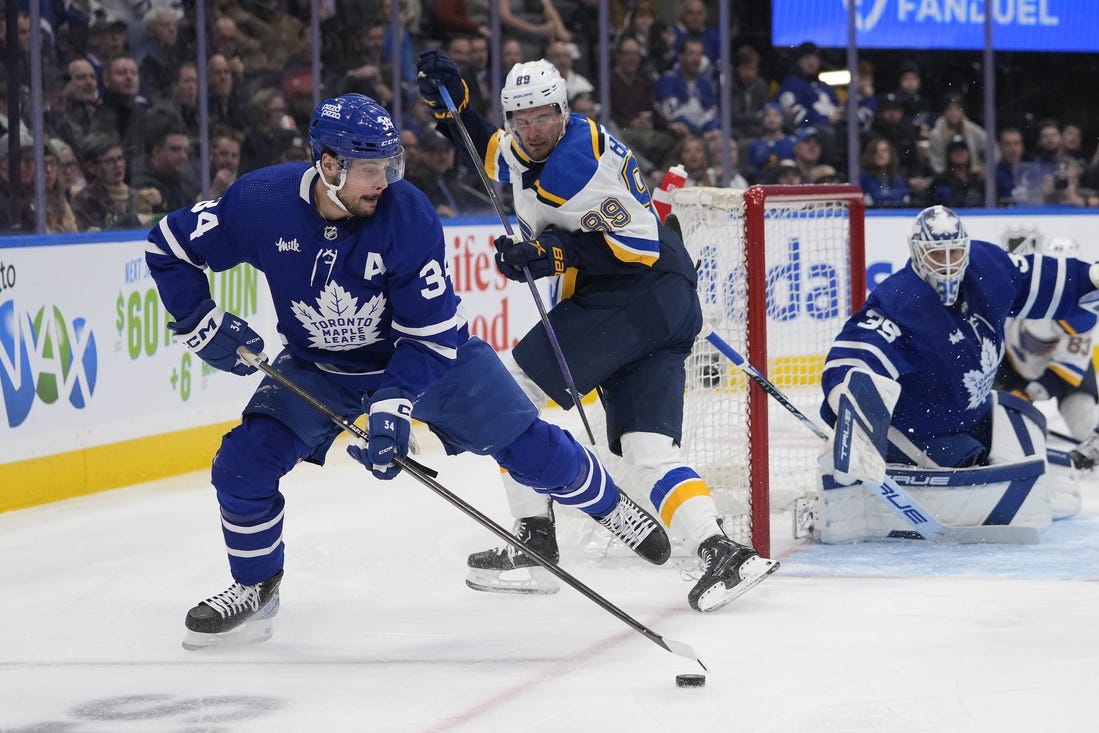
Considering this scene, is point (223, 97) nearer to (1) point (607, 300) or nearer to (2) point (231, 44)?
(2) point (231, 44)

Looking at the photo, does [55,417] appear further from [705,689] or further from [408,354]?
[705,689]

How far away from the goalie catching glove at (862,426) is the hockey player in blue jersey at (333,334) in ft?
2.78

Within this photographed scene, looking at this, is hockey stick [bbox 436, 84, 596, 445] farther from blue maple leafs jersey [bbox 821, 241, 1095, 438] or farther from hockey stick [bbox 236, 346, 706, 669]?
blue maple leafs jersey [bbox 821, 241, 1095, 438]

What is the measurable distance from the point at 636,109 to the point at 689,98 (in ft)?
0.96

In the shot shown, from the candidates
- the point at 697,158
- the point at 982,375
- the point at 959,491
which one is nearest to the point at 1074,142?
the point at 697,158

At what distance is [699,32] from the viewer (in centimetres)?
773

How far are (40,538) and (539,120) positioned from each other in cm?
185

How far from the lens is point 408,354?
2.87m

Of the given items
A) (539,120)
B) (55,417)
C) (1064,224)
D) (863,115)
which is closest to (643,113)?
(863,115)

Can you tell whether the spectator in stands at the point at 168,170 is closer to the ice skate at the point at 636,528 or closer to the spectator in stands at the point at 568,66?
the spectator in stands at the point at 568,66

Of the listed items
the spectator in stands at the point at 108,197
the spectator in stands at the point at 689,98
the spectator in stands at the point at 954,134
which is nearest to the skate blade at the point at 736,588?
the spectator in stands at the point at 108,197

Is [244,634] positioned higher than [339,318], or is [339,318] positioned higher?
[339,318]

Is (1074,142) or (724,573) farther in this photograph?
(1074,142)

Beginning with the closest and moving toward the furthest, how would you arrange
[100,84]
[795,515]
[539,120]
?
[539,120], [795,515], [100,84]
